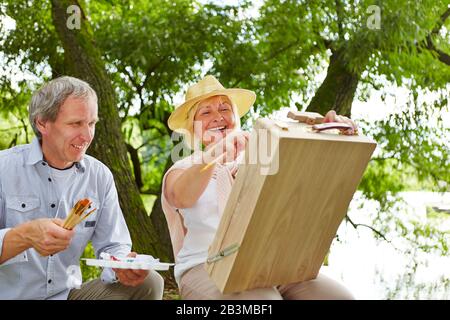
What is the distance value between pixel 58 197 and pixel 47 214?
76mm

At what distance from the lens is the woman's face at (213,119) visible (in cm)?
240

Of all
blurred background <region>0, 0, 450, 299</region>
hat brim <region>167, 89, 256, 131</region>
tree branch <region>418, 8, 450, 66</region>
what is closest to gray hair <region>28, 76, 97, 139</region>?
hat brim <region>167, 89, 256, 131</region>

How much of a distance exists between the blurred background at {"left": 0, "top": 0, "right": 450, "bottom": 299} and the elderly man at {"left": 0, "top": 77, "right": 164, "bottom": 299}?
9.80ft

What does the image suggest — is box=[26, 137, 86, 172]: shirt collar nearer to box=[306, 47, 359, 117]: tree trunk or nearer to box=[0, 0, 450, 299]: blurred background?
box=[0, 0, 450, 299]: blurred background

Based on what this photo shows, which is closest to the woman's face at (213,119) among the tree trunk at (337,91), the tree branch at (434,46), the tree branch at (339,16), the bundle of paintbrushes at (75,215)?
the bundle of paintbrushes at (75,215)

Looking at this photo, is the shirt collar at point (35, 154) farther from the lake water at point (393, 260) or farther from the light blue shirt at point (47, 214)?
the lake water at point (393, 260)

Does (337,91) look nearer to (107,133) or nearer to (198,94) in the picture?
(107,133)

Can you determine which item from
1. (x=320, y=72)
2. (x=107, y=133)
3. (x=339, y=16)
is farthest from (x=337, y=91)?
(x=107, y=133)

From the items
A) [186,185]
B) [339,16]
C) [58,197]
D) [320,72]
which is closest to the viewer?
[186,185]

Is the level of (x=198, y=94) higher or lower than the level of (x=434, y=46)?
lower

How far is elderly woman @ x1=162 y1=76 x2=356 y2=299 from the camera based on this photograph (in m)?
2.09

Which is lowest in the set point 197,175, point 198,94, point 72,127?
point 197,175

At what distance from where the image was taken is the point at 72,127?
2330 mm
